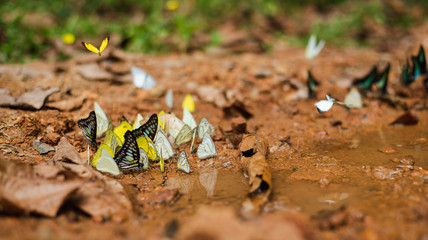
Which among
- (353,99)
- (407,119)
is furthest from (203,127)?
(407,119)

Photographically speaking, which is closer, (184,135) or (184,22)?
(184,135)

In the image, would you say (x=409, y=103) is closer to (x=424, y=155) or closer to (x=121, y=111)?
(x=424, y=155)

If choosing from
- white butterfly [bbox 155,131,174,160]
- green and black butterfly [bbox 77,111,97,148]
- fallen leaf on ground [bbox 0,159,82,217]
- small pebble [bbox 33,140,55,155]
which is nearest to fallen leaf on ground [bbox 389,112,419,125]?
white butterfly [bbox 155,131,174,160]

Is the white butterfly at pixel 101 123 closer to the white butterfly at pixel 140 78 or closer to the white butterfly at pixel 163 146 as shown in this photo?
the white butterfly at pixel 140 78

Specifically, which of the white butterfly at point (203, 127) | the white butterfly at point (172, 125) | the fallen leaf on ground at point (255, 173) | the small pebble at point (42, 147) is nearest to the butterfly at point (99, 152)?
the small pebble at point (42, 147)

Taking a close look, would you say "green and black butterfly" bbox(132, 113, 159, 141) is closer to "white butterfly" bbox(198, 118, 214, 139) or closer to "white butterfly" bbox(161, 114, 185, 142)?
"white butterfly" bbox(161, 114, 185, 142)

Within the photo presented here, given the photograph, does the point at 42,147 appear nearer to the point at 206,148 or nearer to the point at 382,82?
the point at 206,148
